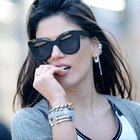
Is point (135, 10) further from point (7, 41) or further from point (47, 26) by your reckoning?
point (47, 26)

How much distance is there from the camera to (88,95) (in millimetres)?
2447

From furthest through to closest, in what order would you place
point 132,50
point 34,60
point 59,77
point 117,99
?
1. point 132,50
2. point 117,99
3. point 34,60
4. point 59,77

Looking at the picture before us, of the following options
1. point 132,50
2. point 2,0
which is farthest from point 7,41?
point 132,50

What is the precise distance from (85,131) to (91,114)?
0.18m

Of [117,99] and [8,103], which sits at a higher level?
[117,99]

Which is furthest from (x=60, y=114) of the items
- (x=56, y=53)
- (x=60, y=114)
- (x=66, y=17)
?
(x=66, y=17)

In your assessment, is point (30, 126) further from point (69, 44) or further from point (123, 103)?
point (123, 103)

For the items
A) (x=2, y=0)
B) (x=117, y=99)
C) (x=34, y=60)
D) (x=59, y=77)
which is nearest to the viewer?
(x=59, y=77)

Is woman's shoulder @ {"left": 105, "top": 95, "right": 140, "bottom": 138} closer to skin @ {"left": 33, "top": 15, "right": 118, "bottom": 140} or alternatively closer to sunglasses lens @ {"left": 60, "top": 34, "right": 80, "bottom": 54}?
skin @ {"left": 33, "top": 15, "right": 118, "bottom": 140}

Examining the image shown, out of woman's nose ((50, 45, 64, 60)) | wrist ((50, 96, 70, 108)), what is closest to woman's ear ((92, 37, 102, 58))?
woman's nose ((50, 45, 64, 60))

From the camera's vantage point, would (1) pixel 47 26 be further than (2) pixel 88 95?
No

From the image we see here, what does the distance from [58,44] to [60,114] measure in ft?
1.12

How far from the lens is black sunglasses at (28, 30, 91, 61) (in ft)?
7.16

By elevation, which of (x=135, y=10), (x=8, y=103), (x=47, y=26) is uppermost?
(x=47, y=26)
